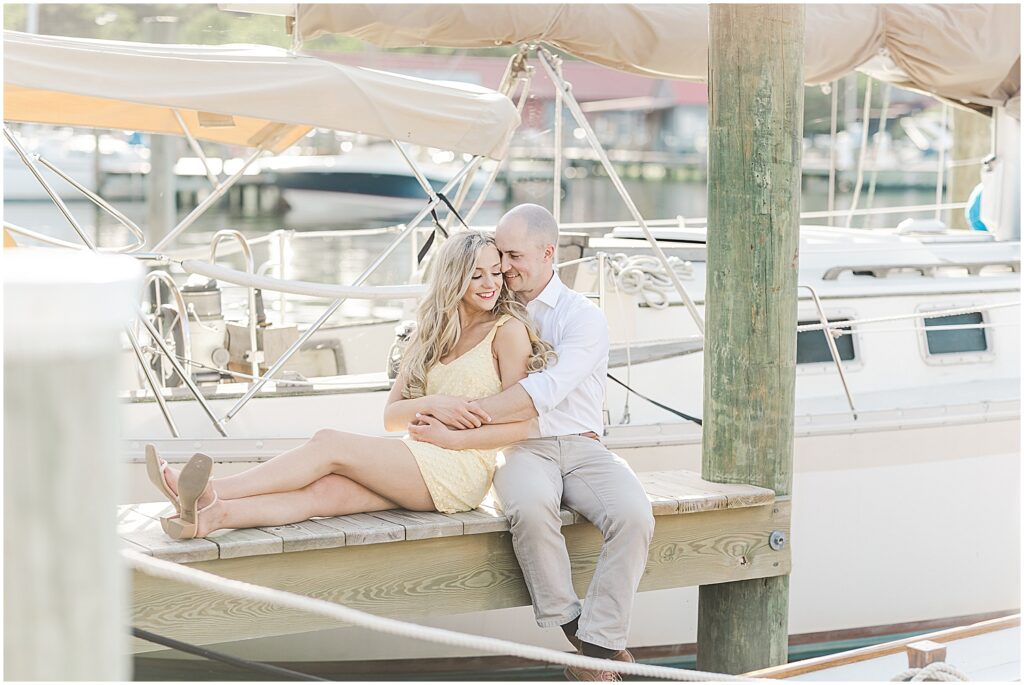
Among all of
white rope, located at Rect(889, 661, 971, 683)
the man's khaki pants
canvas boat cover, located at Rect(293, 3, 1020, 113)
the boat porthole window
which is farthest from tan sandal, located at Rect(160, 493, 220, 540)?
the boat porthole window

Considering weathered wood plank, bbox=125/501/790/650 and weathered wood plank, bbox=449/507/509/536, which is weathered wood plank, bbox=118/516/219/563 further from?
weathered wood plank, bbox=449/507/509/536

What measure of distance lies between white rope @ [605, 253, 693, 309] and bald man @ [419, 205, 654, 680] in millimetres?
1905

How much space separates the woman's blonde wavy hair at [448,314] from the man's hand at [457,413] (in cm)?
16

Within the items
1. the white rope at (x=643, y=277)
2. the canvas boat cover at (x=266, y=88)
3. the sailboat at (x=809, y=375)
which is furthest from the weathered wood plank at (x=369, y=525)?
the white rope at (x=643, y=277)

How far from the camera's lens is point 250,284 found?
5031 millimetres

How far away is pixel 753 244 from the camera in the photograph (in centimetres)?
459

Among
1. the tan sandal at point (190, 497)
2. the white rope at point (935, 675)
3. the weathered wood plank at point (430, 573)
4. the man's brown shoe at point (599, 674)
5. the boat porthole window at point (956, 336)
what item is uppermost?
the boat porthole window at point (956, 336)

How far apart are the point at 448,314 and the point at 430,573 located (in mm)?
860

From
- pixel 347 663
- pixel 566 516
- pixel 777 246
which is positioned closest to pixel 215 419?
pixel 347 663

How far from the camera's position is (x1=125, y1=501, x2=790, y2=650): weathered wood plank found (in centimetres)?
385

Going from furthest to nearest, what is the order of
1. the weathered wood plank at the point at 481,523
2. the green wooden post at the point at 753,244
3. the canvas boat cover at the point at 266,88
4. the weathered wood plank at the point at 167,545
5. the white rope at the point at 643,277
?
the white rope at the point at 643,277
the canvas boat cover at the point at 266,88
the green wooden post at the point at 753,244
the weathered wood plank at the point at 481,523
the weathered wood plank at the point at 167,545

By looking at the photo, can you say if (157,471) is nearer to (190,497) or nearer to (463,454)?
(190,497)

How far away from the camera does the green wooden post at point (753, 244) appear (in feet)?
14.9

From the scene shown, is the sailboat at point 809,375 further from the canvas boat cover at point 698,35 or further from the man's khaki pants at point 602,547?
the man's khaki pants at point 602,547
